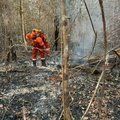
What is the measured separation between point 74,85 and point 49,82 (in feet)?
2.67

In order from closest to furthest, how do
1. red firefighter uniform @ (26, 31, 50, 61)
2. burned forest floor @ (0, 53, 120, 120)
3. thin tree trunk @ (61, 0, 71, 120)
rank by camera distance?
thin tree trunk @ (61, 0, 71, 120) → burned forest floor @ (0, 53, 120, 120) → red firefighter uniform @ (26, 31, 50, 61)

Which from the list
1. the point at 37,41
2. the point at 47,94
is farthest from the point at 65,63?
the point at 37,41

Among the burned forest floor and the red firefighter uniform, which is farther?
the red firefighter uniform

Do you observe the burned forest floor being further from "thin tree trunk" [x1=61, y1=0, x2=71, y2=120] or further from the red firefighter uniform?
"thin tree trunk" [x1=61, y1=0, x2=71, y2=120]

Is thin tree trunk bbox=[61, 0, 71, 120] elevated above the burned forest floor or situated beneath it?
elevated above

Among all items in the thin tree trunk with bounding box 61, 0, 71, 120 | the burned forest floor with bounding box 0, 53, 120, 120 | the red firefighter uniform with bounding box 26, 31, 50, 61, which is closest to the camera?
the thin tree trunk with bounding box 61, 0, 71, 120

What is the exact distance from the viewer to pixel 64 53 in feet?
6.58

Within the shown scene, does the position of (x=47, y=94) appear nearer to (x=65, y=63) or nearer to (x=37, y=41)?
(x=37, y=41)

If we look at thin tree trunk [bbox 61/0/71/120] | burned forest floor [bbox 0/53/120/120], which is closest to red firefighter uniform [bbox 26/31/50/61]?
burned forest floor [bbox 0/53/120/120]

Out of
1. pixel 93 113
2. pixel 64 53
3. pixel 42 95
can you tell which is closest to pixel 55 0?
pixel 42 95

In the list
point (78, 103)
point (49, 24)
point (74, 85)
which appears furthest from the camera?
point (49, 24)

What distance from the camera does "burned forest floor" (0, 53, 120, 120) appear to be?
7191 millimetres

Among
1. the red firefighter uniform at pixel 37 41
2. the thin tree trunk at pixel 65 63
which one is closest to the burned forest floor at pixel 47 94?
the red firefighter uniform at pixel 37 41

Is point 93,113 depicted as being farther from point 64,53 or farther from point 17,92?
point 64,53
